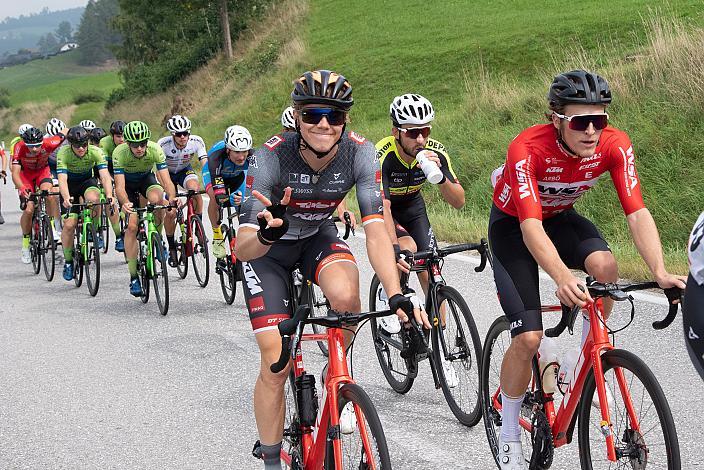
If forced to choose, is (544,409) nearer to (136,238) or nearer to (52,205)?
(136,238)

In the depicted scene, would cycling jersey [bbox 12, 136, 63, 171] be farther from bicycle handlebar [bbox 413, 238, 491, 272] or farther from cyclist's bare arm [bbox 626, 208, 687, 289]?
cyclist's bare arm [bbox 626, 208, 687, 289]

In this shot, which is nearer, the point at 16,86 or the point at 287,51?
the point at 287,51

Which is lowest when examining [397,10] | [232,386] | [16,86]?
[232,386]

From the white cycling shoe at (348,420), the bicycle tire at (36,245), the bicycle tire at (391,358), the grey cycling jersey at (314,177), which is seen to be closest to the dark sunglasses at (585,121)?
the grey cycling jersey at (314,177)

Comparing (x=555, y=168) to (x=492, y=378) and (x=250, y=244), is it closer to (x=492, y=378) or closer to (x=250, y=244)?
(x=492, y=378)

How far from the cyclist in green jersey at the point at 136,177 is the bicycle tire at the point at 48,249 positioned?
5.15ft

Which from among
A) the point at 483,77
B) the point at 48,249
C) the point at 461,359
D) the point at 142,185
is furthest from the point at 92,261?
the point at 483,77

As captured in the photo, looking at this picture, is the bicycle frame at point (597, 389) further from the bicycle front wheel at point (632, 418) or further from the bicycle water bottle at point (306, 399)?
the bicycle water bottle at point (306, 399)

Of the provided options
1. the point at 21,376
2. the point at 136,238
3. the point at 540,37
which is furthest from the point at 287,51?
the point at 21,376

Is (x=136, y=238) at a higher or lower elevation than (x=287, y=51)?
lower

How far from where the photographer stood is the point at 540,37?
2422cm

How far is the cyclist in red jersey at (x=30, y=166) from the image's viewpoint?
1375 centimetres

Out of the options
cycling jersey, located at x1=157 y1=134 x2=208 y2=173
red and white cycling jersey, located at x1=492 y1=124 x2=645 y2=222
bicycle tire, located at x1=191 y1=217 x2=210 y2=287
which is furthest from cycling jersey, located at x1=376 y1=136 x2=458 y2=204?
cycling jersey, located at x1=157 y1=134 x2=208 y2=173

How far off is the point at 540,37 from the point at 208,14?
85.8ft
